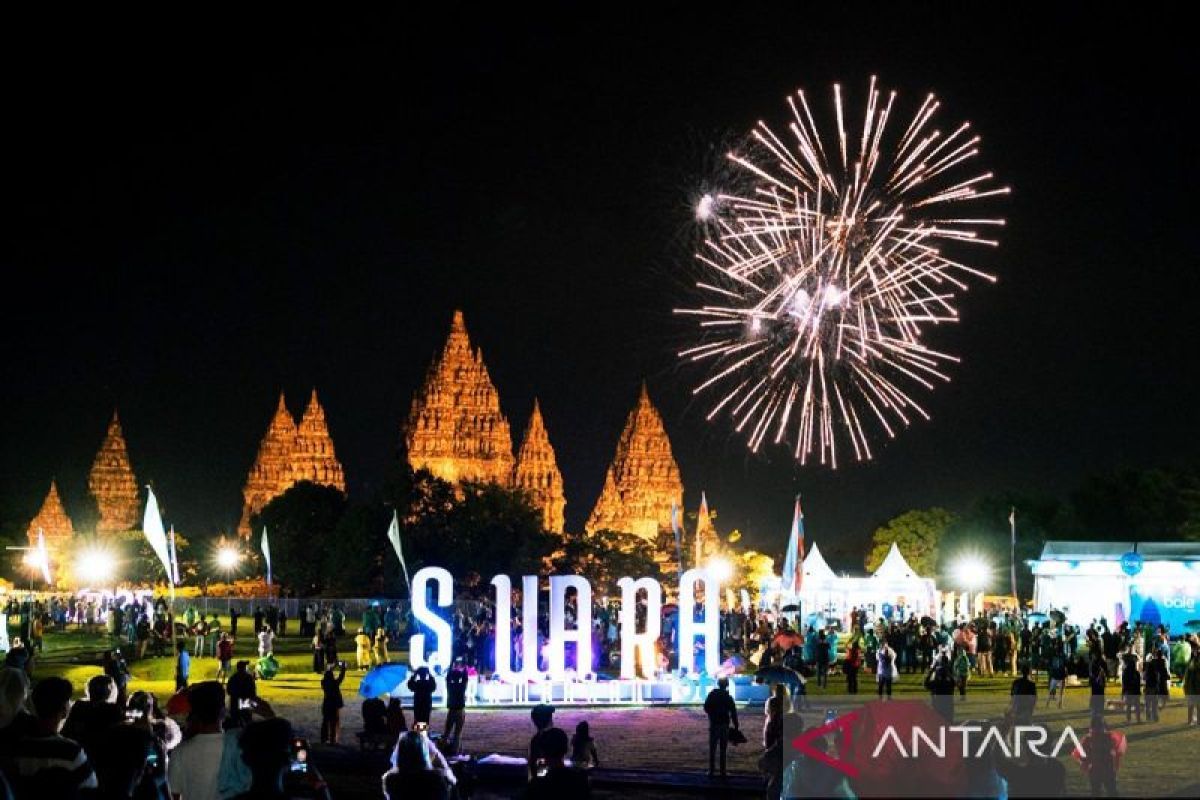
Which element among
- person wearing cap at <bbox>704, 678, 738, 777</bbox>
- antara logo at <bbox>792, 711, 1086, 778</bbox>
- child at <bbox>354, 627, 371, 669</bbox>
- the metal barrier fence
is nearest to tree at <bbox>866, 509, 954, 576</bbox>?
the metal barrier fence

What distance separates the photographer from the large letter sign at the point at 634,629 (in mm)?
29419

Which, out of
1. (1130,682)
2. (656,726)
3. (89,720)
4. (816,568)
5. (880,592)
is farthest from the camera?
(816,568)

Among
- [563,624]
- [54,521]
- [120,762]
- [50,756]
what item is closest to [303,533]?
[54,521]

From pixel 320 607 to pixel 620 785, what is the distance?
141ft

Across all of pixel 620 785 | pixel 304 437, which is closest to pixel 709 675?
pixel 620 785

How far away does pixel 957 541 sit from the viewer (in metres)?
105

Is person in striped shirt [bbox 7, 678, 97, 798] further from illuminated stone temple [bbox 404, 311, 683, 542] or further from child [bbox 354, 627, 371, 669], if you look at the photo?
illuminated stone temple [bbox 404, 311, 683, 542]

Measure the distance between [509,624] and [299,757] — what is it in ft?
56.6

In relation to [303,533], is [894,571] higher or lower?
lower

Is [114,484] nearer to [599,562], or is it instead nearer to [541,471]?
[541,471]

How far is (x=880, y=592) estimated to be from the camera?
56.2 m

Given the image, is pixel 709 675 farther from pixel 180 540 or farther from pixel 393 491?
pixel 180 540

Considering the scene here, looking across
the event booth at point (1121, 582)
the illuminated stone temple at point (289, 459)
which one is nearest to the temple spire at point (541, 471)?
the illuminated stone temple at point (289, 459)

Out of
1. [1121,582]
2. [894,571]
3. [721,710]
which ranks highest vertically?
[894,571]
